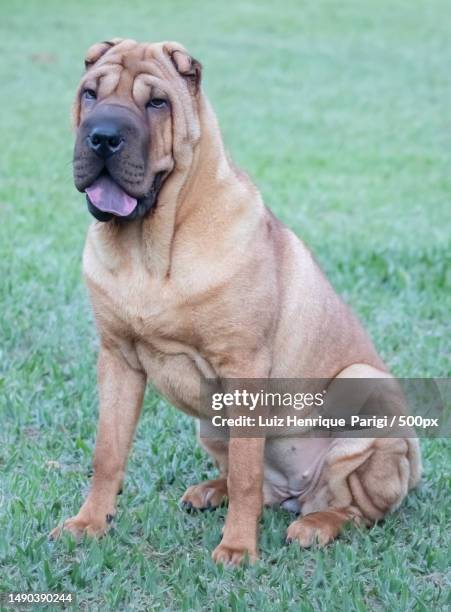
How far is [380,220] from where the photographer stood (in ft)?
29.2

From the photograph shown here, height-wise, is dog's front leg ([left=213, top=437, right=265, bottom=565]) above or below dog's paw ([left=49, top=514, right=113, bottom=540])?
above

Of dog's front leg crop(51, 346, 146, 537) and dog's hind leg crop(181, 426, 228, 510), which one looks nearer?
dog's front leg crop(51, 346, 146, 537)

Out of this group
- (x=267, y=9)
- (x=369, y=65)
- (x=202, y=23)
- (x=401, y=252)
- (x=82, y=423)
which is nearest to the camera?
(x=82, y=423)

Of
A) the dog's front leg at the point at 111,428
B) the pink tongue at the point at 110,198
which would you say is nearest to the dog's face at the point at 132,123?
the pink tongue at the point at 110,198

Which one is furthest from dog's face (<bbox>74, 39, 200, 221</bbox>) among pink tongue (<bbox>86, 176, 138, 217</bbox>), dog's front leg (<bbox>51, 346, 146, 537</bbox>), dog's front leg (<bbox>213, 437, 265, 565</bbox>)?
dog's front leg (<bbox>213, 437, 265, 565</bbox>)

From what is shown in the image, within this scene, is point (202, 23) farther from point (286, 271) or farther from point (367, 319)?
point (286, 271)

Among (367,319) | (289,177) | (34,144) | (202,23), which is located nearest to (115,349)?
(367,319)

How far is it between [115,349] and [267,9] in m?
20.3

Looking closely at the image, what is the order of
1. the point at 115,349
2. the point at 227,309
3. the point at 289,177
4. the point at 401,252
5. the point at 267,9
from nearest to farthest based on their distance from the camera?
the point at 227,309 < the point at 115,349 < the point at 401,252 < the point at 289,177 < the point at 267,9

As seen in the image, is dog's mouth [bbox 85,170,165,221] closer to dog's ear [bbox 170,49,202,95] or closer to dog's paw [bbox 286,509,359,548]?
dog's ear [bbox 170,49,202,95]

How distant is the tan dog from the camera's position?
3.48 meters

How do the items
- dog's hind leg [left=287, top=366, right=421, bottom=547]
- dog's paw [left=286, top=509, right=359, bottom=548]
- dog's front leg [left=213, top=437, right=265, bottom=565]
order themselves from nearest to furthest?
dog's front leg [left=213, top=437, right=265, bottom=565] → dog's paw [left=286, top=509, right=359, bottom=548] → dog's hind leg [left=287, top=366, right=421, bottom=547]

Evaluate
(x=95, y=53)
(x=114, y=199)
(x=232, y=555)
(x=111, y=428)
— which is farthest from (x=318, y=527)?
(x=95, y=53)

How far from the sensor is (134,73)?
349 centimetres
